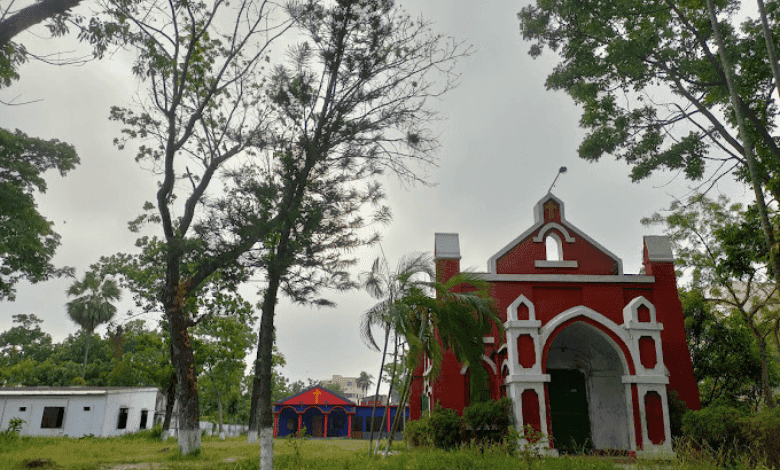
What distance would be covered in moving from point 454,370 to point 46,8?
492 inches

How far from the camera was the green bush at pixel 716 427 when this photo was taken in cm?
1111

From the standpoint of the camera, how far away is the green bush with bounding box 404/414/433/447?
13.6 m

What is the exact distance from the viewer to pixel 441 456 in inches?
423

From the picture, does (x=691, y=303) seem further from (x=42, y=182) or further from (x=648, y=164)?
(x=42, y=182)

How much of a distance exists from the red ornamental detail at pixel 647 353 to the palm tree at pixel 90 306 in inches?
1342

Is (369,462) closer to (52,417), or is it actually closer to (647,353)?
(647,353)

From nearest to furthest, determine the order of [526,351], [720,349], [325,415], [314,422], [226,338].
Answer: [526,351] → [720,349] → [226,338] → [325,415] → [314,422]

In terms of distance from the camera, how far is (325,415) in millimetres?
36781

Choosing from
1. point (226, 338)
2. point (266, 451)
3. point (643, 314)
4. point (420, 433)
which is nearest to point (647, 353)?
point (643, 314)

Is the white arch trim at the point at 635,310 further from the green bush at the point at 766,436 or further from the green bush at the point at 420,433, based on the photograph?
the green bush at the point at 420,433

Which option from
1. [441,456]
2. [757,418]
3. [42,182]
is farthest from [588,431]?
[42,182]

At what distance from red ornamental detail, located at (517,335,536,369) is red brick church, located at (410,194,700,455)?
0.02 metres

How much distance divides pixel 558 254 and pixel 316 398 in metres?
24.6

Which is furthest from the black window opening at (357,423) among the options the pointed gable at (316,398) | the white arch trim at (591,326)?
the white arch trim at (591,326)
